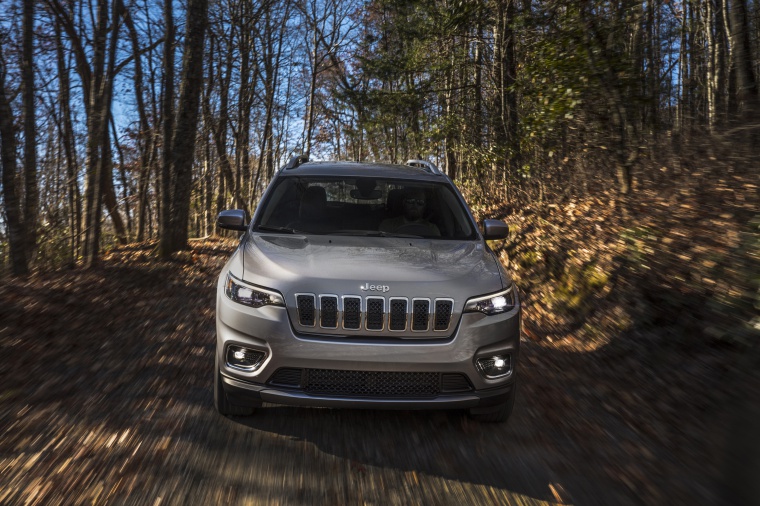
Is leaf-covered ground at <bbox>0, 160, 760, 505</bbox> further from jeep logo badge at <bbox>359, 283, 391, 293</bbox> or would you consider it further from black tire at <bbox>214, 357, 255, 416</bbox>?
jeep logo badge at <bbox>359, 283, 391, 293</bbox>

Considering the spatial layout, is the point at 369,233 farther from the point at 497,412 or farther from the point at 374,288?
the point at 497,412

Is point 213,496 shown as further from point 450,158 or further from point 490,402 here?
point 450,158

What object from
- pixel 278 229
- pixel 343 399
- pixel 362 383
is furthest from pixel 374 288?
pixel 278 229

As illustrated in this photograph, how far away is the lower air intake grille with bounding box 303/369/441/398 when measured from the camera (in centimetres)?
373

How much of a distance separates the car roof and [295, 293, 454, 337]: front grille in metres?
2.00

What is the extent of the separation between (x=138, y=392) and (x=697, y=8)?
1912 cm

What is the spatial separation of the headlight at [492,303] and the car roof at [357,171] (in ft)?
6.17

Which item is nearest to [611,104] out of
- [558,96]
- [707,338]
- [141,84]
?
[558,96]

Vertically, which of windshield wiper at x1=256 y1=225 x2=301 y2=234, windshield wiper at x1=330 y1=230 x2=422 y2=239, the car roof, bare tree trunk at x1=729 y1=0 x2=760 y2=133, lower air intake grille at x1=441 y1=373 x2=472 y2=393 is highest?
bare tree trunk at x1=729 y1=0 x2=760 y2=133

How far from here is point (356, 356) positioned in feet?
12.1

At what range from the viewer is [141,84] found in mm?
21312

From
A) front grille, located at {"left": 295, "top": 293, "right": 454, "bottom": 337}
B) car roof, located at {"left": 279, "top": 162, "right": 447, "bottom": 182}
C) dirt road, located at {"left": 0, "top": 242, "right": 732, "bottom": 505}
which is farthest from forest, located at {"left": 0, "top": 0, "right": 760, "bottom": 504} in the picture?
car roof, located at {"left": 279, "top": 162, "right": 447, "bottom": 182}

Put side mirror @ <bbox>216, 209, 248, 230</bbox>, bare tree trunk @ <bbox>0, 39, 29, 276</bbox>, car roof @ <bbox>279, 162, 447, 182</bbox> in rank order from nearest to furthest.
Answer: side mirror @ <bbox>216, 209, 248, 230</bbox> → car roof @ <bbox>279, 162, 447, 182</bbox> → bare tree trunk @ <bbox>0, 39, 29, 276</bbox>

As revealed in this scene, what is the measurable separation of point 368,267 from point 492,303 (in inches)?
32.8
